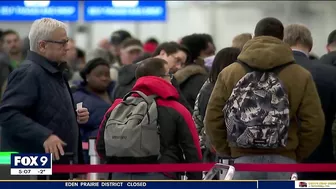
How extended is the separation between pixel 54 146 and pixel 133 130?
2.32 feet

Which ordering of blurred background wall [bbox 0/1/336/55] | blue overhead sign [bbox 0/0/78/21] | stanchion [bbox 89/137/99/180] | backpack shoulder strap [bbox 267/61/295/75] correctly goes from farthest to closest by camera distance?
blue overhead sign [bbox 0/0/78/21] → blurred background wall [bbox 0/1/336/55] → stanchion [bbox 89/137/99/180] → backpack shoulder strap [bbox 267/61/295/75]

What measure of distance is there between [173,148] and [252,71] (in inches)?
44.8

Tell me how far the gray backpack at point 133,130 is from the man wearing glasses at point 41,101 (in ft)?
0.96

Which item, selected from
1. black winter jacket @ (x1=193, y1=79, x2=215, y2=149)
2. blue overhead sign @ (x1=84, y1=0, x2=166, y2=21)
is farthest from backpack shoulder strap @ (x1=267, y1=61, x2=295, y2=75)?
blue overhead sign @ (x1=84, y1=0, x2=166, y2=21)

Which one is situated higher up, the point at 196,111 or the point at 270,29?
the point at 270,29

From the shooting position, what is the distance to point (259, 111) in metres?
7.36

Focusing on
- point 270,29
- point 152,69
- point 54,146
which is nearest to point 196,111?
point 152,69

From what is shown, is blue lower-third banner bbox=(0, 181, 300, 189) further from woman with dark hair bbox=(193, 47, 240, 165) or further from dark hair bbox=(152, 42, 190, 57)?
dark hair bbox=(152, 42, 190, 57)

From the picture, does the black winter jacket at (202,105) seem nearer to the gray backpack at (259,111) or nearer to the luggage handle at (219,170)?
the gray backpack at (259,111)

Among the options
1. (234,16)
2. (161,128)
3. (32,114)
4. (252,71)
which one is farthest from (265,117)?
(234,16)

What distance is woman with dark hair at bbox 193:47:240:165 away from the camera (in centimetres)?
864

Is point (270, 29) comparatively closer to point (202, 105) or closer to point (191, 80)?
point (202, 105)

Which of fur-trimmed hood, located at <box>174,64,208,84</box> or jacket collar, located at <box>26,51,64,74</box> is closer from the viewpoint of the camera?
jacket collar, located at <box>26,51,64,74</box>

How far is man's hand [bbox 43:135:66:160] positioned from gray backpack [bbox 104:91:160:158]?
1.95ft
